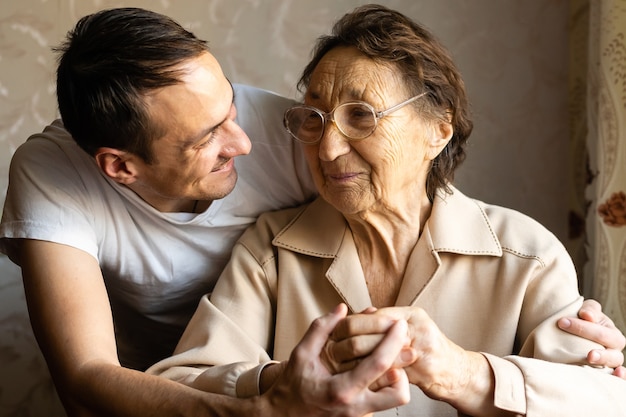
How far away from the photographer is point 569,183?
9.51 feet

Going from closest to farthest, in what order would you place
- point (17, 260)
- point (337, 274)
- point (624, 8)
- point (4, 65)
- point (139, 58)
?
1. point (139, 58)
2. point (337, 274)
3. point (17, 260)
4. point (624, 8)
5. point (4, 65)

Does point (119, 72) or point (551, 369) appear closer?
point (551, 369)

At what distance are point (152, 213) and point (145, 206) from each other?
0.08 ft

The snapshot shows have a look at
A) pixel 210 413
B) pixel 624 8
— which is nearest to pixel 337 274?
pixel 210 413

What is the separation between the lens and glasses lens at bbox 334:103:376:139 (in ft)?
5.72

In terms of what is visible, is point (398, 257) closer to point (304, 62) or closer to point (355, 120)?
point (355, 120)

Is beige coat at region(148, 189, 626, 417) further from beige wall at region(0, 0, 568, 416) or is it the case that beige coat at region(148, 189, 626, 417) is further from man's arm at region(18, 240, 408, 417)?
beige wall at region(0, 0, 568, 416)

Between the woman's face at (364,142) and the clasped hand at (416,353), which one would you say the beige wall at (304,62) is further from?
the clasped hand at (416,353)

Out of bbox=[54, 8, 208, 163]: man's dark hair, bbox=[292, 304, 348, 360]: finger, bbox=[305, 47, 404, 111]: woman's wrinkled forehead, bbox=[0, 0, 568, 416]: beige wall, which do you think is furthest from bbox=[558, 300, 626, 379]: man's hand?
bbox=[0, 0, 568, 416]: beige wall

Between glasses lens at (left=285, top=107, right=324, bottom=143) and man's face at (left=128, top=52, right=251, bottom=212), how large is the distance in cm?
11

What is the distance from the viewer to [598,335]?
66.9 inches

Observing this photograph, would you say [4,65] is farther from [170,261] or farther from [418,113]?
[418,113]

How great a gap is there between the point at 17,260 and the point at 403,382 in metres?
1.01

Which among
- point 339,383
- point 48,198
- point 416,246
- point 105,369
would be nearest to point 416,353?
point 339,383
